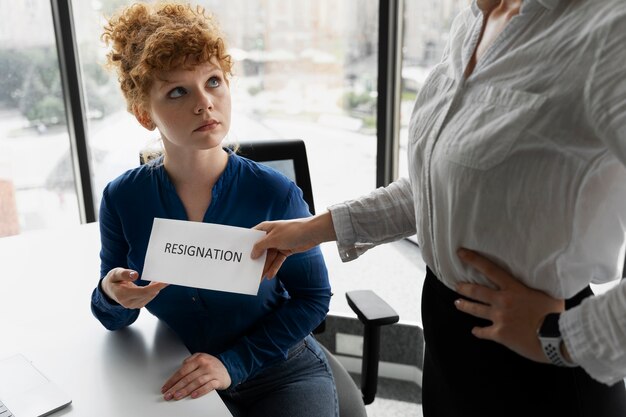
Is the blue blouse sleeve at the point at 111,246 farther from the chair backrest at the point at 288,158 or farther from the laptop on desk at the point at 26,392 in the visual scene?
the chair backrest at the point at 288,158

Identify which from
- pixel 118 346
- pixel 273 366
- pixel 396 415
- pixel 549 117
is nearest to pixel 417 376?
pixel 396 415

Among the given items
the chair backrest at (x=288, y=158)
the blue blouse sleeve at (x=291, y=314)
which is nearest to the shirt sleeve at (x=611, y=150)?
the blue blouse sleeve at (x=291, y=314)

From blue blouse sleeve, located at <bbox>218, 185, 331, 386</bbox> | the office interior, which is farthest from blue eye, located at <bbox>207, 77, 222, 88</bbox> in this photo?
the office interior

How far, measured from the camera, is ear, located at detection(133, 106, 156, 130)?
3.90 ft

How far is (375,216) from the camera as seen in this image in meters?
0.98

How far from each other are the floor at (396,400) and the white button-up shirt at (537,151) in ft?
4.73

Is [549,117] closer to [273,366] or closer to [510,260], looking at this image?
[510,260]

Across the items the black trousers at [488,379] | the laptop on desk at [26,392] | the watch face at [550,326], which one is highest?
the watch face at [550,326]

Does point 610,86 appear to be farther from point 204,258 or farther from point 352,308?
point 352,308

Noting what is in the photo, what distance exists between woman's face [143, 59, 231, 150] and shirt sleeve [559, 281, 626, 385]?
752 millimetres

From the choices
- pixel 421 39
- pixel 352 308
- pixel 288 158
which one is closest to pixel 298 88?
pixel 421 39

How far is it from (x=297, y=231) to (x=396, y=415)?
1338mm

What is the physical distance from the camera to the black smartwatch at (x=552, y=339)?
0.66 meters

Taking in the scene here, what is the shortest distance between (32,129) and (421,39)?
2.02 meters
